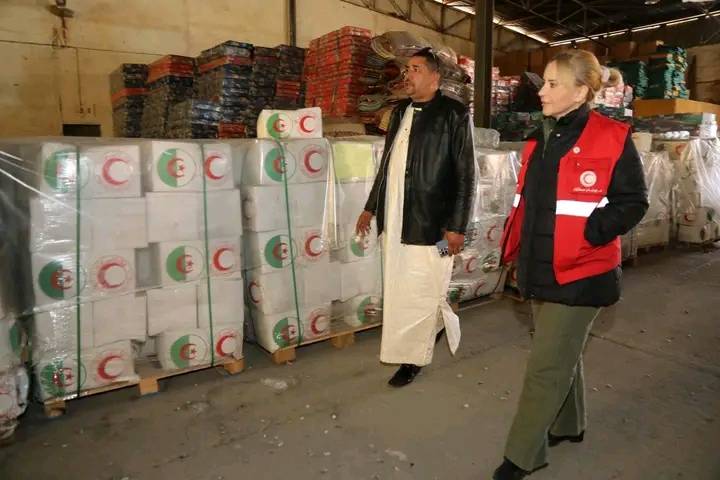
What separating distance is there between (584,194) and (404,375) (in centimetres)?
167

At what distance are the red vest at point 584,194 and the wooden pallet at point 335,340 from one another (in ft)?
6.57

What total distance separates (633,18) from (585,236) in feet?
46.2

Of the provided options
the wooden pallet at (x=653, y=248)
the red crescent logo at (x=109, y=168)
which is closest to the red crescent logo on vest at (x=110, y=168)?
the red crescent logo at (x=109, y=168)

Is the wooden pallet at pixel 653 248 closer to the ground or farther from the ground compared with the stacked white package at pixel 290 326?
farther from the ground

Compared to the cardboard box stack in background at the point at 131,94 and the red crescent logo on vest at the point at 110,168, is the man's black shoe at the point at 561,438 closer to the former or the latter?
the red crescent logo on vest at the point at 110,168

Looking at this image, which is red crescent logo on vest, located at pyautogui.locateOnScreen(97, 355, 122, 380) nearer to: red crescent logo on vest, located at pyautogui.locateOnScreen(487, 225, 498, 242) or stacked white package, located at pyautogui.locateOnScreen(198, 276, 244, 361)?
stacked white package, located at pyautogui.locateOnScreen(198, 276, 244, 361)

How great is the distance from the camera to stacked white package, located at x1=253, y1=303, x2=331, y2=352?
3.29 meters

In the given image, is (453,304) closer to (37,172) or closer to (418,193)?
(418,193)

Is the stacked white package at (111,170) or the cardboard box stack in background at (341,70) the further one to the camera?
the cardboard box stack in background at (341,70)

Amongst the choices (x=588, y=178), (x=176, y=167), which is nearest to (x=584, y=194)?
(x=588, y=178)

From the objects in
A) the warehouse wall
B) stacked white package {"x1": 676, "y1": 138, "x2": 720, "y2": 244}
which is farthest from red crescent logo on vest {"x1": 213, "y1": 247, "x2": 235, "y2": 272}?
stacked white package {"x1": 676, "y1": 138, "x2": 720, "y2": 244}

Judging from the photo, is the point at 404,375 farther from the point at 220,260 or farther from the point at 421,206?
the point at 220,260

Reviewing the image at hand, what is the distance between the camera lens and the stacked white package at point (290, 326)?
329 cm

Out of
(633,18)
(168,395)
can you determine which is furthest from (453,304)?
(633,18)
